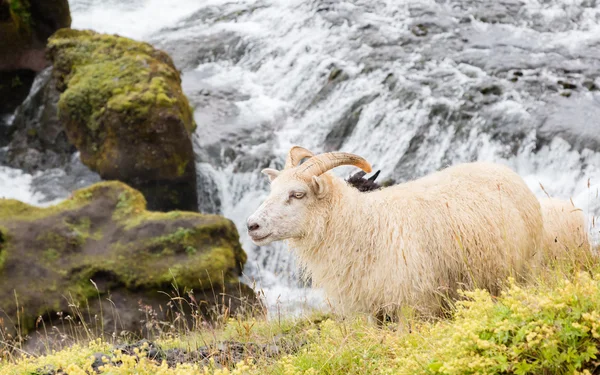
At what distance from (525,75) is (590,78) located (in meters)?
1.17

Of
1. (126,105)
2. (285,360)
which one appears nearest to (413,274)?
(285,360)

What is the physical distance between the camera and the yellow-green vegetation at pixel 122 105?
461 inches

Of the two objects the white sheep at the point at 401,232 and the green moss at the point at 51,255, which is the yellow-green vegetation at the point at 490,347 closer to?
the white sheep at the point at 401,232

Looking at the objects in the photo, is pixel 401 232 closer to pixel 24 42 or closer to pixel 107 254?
pixel 107 254

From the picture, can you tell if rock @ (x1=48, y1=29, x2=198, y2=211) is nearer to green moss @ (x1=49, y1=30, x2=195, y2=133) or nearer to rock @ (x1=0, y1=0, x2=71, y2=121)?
green moss @ (x1=49, y1=30, x2=195, y2=133)

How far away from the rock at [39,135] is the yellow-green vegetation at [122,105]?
0.92m

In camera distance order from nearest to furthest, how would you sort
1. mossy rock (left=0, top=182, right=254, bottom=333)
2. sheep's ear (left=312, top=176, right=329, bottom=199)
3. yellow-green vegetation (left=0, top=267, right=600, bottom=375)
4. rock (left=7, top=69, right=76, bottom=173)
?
yellow-green vegetation (left=0, top=267, right=600, bottom=375), sheep's ear (left=312, top=176, right=329, bottom=199), mossy rock (left=0, top=182, right=254, bottom=333), rock (left=7, top=69, right=76, bottom=173)

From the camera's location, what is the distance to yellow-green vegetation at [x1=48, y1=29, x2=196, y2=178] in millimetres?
11711

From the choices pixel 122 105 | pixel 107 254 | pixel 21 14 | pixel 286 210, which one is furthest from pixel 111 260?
pixel 21 14

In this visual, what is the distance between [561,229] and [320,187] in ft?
8.81

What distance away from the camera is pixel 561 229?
6.46 meters

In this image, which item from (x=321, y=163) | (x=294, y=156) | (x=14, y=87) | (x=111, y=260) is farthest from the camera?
(x=14, y=87)

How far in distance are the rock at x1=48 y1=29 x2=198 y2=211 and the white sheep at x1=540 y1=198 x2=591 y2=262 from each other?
7105mm

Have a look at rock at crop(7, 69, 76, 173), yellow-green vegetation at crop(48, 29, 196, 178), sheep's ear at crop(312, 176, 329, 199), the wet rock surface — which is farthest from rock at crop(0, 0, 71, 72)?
sheep's ear at crop(312, 176, 329, 199)
